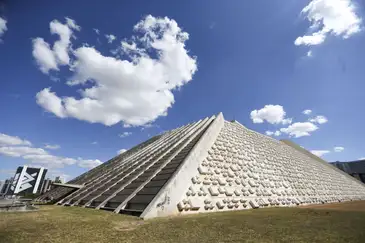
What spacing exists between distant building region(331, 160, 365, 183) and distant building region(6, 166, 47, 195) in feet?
173

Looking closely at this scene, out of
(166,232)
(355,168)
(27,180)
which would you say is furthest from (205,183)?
(355,168)

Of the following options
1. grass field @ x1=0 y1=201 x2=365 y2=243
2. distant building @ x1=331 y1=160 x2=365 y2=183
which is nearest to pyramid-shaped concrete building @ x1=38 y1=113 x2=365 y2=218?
grass field @ x1=0 y1=201 x2=365 y2=243

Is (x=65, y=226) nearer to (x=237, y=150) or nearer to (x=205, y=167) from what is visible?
(x=205, y=167)

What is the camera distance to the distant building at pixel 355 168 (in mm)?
41969

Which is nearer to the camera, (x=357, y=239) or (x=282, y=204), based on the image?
(x=357, y=239)

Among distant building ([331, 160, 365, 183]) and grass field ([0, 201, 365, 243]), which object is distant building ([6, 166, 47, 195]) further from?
distant building ([331, 160, 365, 183])

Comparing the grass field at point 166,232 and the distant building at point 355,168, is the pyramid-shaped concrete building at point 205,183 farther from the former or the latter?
the distant building at point 355,168

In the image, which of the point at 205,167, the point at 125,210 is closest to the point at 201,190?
the point at 205,167

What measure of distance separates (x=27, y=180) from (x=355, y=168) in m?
55.7

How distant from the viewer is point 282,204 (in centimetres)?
1140

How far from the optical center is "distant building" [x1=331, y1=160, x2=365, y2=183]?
138 ft

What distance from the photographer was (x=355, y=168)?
4353 centimetres

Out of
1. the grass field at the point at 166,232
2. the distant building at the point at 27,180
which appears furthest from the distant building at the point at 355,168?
the distant building at the point at 27,180

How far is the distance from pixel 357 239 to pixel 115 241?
442 cm
